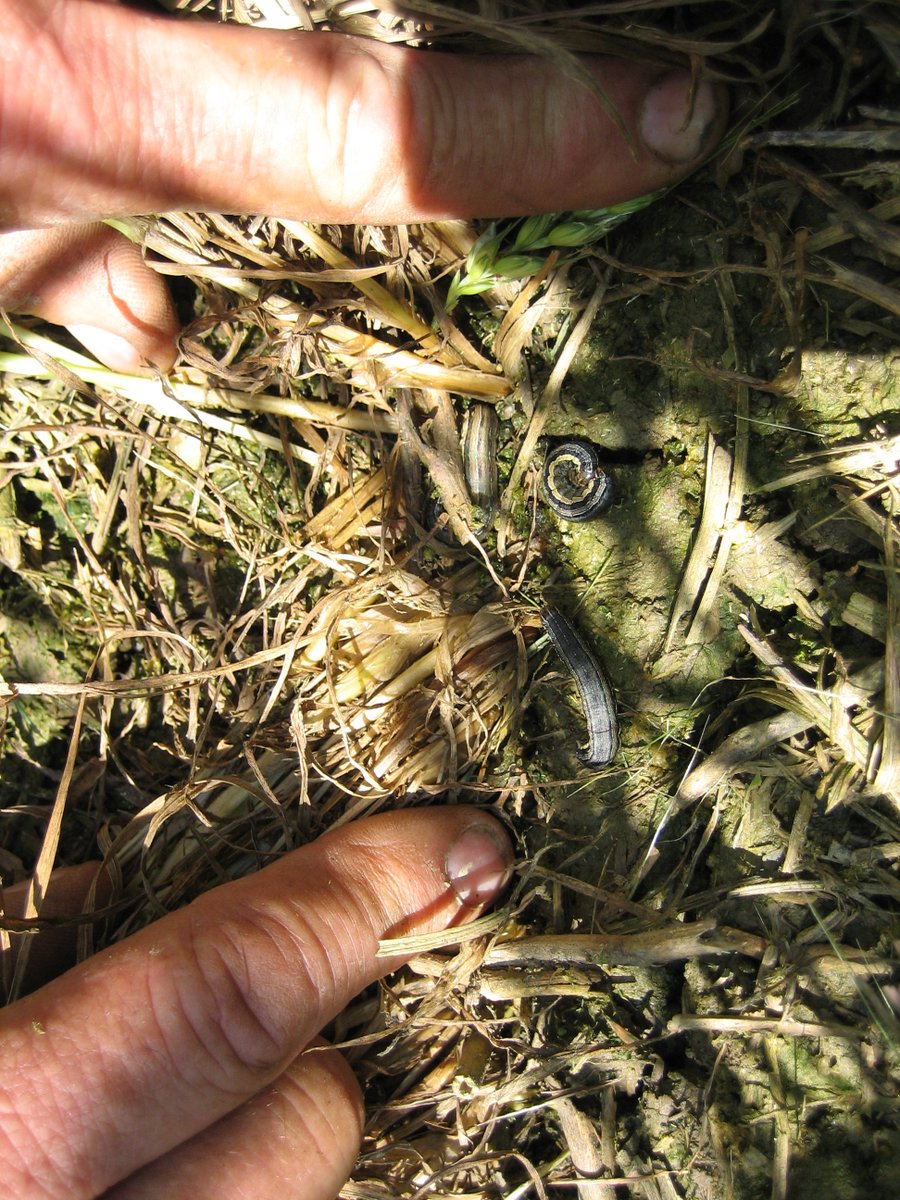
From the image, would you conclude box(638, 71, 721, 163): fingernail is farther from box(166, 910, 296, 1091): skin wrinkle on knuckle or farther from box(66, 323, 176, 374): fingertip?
box(166, 910, 296, 1091): skin wrinkle on knuckle

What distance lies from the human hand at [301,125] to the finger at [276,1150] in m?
2.40

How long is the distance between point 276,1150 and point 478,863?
951mm

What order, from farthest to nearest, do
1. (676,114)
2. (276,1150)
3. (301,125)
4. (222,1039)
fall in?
(276,1150) < (222,1039) < (676,114) < (301,125)

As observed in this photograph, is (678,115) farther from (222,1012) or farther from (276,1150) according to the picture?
(276,1150)

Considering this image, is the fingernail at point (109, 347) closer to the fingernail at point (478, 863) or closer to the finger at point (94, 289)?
the finger at point (94, 289)

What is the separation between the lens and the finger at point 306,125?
1.78 metres

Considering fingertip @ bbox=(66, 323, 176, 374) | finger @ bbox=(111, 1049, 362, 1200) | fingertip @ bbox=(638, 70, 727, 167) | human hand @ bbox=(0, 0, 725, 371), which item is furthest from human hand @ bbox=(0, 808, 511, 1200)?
fingertip @ bbox=(638, 70, 727, 167)

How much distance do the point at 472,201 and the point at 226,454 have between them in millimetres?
1225

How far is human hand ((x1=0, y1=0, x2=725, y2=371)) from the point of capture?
1779mm

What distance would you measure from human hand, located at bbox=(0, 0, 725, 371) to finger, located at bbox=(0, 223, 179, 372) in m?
0.56

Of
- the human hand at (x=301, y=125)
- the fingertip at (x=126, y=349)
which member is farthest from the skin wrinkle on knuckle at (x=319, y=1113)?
the human hand at (x=301, y=125)

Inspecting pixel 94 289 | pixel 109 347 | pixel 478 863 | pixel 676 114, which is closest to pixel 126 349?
pixel 109 347

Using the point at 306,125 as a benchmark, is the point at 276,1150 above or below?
below

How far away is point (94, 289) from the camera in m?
2.53
